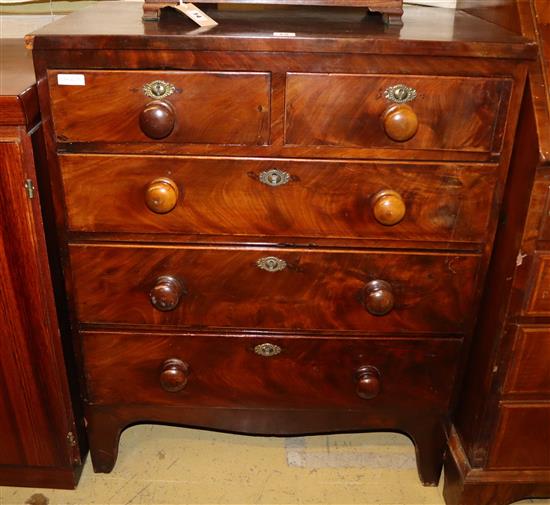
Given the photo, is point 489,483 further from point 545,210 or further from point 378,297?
point 545,210

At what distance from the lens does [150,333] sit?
51.3 inches

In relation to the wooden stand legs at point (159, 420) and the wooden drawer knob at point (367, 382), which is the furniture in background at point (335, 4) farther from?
the wooden stand legs at point (159, 420)

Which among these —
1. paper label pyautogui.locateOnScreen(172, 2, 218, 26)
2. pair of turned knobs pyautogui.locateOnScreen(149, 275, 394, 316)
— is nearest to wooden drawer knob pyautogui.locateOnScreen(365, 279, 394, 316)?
pair of turned knobs pyautogui.locateOnScreen(149, 275, 394, 316)

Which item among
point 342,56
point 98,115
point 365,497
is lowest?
point 365,497

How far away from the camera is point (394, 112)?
1.07m

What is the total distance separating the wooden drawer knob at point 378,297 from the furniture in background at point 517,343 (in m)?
0.22

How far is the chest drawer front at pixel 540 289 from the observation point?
1128 mm

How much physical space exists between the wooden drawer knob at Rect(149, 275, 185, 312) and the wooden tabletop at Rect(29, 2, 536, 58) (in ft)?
1.47

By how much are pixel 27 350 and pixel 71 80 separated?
577 millimetres

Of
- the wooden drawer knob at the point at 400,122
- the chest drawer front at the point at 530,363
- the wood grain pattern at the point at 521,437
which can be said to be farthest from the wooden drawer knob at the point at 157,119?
the wood grain pattern at the point at 521,437

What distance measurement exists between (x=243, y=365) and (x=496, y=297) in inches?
21.7

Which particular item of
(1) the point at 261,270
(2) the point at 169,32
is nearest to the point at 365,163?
(1) the point at 261,270

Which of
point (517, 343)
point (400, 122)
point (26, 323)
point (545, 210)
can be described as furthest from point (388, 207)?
point (26, 323)

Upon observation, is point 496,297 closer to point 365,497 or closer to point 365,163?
point 365,163
